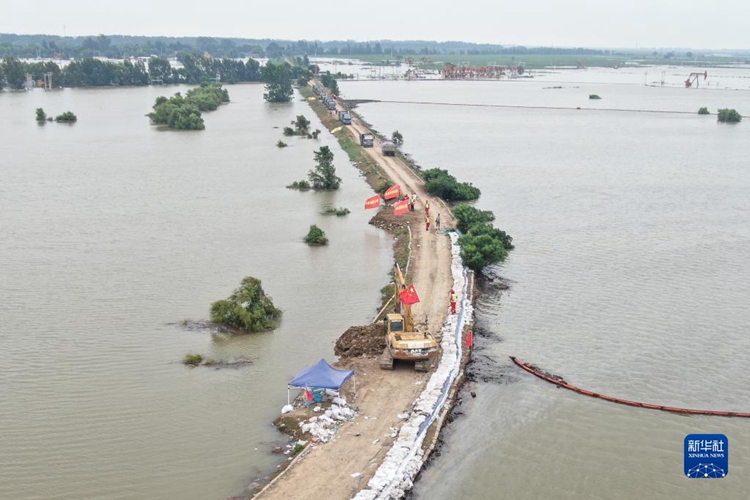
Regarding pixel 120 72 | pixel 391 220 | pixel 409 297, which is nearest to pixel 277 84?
pixel 120 72

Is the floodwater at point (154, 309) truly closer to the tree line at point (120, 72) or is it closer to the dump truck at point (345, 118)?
the dump truck at point (345, 118)

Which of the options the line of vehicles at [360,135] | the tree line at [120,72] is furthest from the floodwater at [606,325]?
the tree line at [120,72]

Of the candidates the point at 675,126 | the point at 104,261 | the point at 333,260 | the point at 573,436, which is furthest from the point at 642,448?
the point at 675,126

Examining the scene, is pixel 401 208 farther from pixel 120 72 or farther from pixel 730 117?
pixel 120 72

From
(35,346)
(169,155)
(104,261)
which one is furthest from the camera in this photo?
(169,155)

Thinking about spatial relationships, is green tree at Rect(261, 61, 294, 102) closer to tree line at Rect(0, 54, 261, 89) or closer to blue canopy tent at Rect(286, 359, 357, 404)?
tree line at Rect(0, 54, 261, 89)

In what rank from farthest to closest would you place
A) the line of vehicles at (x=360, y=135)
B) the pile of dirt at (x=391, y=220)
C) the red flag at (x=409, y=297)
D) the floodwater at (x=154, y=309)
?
the line of vehicles at (x=360, y=135) < the pile of dirt at (x=391, y=220) < the red flag at (x=409, y=297) < the floodwater at (x=154, y=309)

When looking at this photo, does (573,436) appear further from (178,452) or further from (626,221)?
(626,221)
